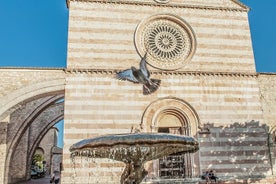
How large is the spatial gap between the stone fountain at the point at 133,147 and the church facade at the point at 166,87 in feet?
18.4

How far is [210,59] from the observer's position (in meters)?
14.7

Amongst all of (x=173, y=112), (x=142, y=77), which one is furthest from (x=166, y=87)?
(x=142, y=77)

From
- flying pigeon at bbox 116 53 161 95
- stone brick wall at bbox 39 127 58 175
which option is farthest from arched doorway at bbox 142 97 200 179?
stone brick wall at bbox 39 127 58 175

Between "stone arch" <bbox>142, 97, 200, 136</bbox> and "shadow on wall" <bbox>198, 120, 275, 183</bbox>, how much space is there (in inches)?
22.5

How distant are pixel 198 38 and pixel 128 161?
9.19 metres

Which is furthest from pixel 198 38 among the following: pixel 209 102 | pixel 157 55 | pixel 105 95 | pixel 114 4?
pixel 105 95

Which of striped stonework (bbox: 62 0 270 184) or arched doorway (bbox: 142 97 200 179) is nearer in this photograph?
striped stonework (bbox: 62 0 270 184)

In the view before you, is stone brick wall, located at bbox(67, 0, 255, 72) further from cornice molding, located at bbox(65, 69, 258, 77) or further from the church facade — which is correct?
cornice molding, located at bbox(65, 69, 258, 77)

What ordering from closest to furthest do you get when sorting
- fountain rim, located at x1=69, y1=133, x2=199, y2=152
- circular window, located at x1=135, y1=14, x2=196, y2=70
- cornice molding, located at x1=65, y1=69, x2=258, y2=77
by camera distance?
fountain rim, located at x1=69, y1=133, x2=199, y2=152, cornice molding, located at x1=65, y1=69, x2=258, y2=77, circular window, located at x1=135, y1=14, x2=196, y2=70

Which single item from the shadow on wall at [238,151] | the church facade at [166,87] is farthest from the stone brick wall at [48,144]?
the shadow on wall at [238,151]

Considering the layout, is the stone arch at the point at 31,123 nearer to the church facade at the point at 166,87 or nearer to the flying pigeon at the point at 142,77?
the church facade at the point at 166,87

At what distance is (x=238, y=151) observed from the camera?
13.8 meters

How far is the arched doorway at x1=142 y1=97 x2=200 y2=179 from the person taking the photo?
13359 mm

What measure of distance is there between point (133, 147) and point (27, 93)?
27.6ft
